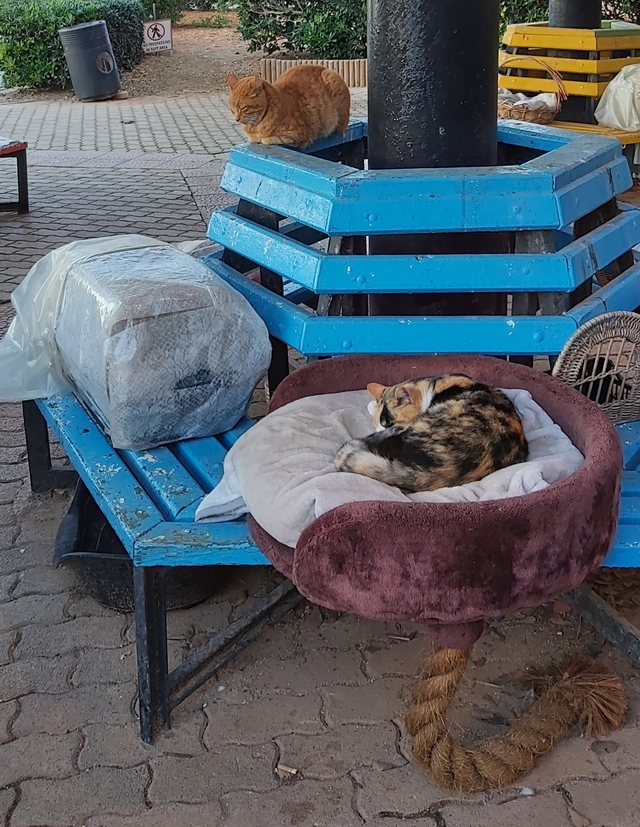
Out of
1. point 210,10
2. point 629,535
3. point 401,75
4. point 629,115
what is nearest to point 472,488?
point 629,535

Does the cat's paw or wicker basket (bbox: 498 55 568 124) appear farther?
wicker basket (bbox: 498 55 568 124)

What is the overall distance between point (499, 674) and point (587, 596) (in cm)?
31

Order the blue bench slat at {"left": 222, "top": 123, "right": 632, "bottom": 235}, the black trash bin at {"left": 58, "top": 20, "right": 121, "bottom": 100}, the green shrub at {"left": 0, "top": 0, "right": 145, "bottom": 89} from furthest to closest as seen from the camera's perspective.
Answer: the green shrub at {"left": 0, "top": 0, "right": 145, "bottom": 89}, the black trash bin at {"left": 58, "top": 20, "right": 121, "bottom": 100}, the blue bench slat at {"left": 222, "top": 123, "right": 632, "bottom": 235}

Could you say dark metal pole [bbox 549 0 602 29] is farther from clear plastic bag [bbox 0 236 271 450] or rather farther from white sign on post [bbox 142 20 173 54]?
white sign on post [bbox 142 20 173 54]

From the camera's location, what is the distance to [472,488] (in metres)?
1.95

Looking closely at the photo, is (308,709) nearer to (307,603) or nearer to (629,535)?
(307,603)

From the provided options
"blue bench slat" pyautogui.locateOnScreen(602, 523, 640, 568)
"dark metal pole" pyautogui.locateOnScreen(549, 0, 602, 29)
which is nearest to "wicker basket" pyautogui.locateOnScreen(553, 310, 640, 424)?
"blue bench slat" pyautogui.locateOnScreen(602, 523, 640, 568)

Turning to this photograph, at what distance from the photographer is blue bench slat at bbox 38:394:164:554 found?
2188mm

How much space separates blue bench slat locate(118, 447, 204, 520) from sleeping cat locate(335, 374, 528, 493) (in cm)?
44

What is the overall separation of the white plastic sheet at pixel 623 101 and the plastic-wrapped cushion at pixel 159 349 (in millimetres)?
4643

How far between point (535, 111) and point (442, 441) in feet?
14.7

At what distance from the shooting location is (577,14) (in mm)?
7164

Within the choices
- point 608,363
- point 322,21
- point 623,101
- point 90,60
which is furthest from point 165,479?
point 322,21

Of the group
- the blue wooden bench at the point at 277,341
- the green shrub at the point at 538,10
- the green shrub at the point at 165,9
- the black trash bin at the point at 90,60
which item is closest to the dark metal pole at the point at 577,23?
the green shrub at the point at 538,10
